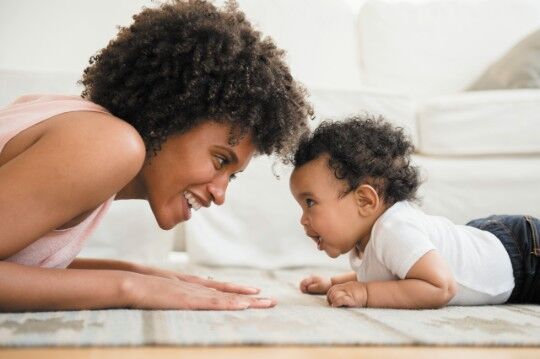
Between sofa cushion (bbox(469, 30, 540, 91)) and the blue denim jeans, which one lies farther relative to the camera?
sofa cushion (bbox(469, 30, 540, 91))

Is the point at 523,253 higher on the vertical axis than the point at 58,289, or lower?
lower

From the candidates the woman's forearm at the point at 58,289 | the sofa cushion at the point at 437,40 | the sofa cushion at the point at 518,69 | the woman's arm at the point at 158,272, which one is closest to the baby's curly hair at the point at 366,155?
the woman's arm at the point at 158,272

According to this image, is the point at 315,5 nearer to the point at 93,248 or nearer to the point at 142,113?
the point at 93,248

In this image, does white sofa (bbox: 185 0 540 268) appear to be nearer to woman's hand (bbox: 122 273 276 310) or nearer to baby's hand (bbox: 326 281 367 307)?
baby's hand (bbox: 326 281 367 307)

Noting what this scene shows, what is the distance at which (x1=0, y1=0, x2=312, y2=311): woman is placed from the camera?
2.88ft

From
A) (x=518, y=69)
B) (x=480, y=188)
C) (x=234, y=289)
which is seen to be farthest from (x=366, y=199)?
(x=518, y=69)

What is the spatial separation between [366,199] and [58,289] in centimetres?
62

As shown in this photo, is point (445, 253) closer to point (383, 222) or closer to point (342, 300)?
point (383, 222)

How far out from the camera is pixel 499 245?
1.30 m

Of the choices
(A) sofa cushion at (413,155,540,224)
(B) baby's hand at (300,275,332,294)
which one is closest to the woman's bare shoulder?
Result: (B) baby's hand at (300,275,332,294)

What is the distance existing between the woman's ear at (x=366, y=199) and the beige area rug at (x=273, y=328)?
248 mm

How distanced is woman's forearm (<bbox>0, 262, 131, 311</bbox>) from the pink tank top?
11cm

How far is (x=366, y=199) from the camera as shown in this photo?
50.1 inches

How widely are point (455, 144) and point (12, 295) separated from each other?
4.32ft
